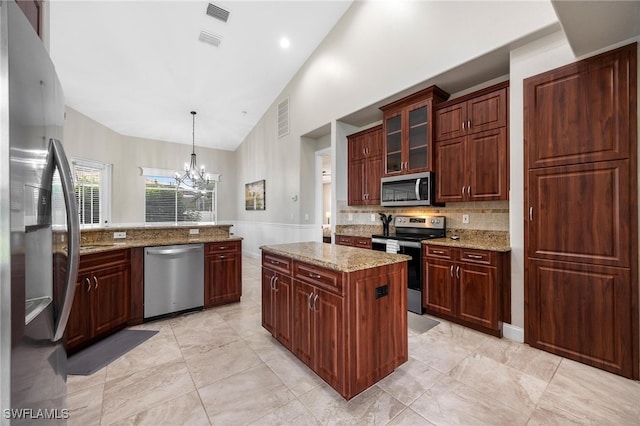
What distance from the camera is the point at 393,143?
3.94 meters

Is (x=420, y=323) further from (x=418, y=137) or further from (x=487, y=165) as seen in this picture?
(x=418, y=137)

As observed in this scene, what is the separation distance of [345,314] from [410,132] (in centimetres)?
282

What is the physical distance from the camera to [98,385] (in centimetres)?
199

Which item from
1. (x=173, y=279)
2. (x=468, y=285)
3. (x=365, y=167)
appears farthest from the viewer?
(x=365, y=167)

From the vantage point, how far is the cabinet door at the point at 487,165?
113 inches

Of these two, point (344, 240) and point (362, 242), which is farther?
point (344, 240)

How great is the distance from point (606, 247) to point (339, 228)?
3334 mm

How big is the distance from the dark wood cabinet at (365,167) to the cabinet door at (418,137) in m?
0.63

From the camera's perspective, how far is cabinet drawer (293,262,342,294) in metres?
1.78

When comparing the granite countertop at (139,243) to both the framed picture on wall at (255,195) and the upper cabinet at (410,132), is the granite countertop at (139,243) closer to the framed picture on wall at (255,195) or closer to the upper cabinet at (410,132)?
the upper cabinet at (410,132)

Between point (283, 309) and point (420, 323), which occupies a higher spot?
point (283, 309)

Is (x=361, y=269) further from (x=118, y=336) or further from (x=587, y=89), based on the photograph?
(x=118, y=336)

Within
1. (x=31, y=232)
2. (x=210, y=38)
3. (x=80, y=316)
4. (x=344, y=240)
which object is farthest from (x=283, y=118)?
(x=31, y=232)

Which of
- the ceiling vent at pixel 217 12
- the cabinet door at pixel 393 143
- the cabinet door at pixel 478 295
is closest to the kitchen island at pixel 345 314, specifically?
the cabinet door at pixel 478 295
